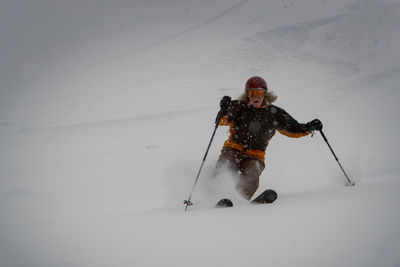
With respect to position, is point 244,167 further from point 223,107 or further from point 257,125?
point 223,107

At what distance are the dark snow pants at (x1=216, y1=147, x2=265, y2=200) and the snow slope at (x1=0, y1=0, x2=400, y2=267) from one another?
0.19m

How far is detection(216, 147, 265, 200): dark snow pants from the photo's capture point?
382 centimetres

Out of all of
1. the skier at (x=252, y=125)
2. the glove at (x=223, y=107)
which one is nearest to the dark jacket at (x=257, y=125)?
the skier at (x=252, y=125)

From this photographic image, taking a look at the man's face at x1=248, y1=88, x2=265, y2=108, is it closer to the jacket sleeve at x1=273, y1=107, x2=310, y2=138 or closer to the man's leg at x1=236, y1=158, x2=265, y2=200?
the jacket sleeve at x1=273, y1=107, x2=310, y2=138

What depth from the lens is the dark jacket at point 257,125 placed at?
4160 mm

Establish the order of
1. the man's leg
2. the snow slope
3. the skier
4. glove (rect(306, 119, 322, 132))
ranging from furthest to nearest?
the skier, glove (rect(306, 119, 322, 132)), the man's leg, the snow slope

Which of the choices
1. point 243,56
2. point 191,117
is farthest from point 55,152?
point 243,56

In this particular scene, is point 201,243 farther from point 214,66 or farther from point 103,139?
point 214,66

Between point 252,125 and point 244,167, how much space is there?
1.94 ft

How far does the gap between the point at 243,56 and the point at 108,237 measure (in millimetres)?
8620

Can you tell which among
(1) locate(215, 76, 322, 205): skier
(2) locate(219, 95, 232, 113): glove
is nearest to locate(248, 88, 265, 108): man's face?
Answer: (1) locate(215, 76, 322, 205): skier

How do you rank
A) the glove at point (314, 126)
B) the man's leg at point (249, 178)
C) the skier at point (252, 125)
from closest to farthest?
the man's leg at point (249, 178), the glove at point (314, 126), the skier at point (252, 125)

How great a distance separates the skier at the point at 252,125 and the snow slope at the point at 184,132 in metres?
0.41

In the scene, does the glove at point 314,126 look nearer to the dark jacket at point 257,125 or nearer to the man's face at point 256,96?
the dark jacket at point 257,125
